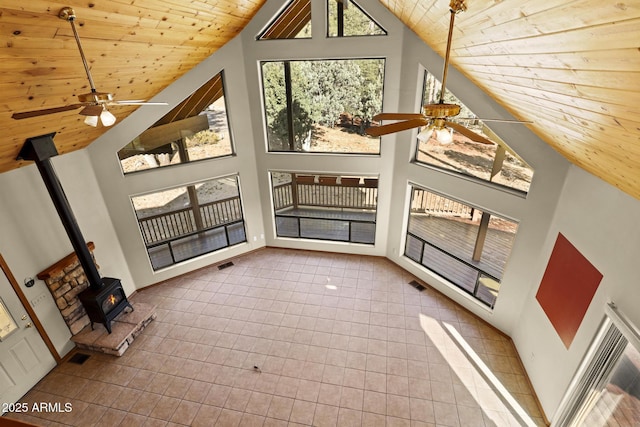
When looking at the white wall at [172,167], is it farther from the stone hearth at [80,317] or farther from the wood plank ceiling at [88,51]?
the stone hearth at [80,317]

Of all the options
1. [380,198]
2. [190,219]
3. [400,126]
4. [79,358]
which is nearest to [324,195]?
[380,198]

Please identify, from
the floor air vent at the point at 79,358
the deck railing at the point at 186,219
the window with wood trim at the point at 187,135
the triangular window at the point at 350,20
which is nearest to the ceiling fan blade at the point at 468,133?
the triangular window at the point at 350,20

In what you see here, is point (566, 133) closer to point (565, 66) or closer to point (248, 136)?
point (565, 66)

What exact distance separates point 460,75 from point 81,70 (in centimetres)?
515

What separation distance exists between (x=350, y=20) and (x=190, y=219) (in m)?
5.90

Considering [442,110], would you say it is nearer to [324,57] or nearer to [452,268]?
[324,57]

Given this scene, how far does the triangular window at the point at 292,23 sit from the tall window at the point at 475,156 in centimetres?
258

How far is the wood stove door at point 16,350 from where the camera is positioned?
14.7ft

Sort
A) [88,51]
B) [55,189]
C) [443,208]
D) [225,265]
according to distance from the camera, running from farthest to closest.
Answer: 1. [443,208]
2. [225,265]
3. [55,189]
4. [88,51]

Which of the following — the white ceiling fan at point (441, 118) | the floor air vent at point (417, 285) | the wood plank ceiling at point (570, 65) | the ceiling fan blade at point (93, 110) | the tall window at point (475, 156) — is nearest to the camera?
the wood plank ceiling at point (570, 65)

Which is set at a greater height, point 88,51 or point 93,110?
point 88,51

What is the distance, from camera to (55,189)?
4.57 m

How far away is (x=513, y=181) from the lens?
4879mm

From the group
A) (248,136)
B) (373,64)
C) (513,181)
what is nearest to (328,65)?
(373,64)
